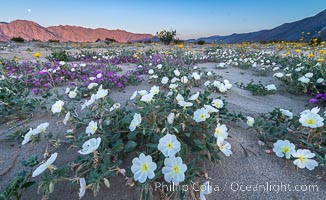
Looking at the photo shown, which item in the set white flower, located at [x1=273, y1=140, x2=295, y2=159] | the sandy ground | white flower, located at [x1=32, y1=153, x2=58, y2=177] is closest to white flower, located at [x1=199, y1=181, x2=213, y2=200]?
the sandy ground

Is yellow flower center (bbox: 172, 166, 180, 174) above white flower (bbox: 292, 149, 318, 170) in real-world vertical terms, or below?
above

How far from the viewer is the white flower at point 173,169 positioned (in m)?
1.09

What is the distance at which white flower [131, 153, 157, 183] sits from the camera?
1.11 meters

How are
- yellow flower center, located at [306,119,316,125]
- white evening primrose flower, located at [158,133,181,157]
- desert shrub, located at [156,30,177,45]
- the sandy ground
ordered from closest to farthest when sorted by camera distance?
white evening primrose flower, located at [158,133,181,157] < the sandy ground < yellow flower center, located at [306,119,316,125] < desert shrub, located at [156,30,177,45]

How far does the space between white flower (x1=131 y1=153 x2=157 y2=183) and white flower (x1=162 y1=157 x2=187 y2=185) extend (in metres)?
0.08

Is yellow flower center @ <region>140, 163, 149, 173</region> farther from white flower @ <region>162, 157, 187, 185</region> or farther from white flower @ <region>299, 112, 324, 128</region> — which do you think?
white flower @ <region>299, 112, 324, 128</region>

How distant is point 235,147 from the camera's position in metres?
1.79

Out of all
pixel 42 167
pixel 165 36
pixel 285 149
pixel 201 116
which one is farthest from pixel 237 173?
pixel 165 36

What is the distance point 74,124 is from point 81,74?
10.3 feet

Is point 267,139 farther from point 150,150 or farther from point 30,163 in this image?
point 30,163

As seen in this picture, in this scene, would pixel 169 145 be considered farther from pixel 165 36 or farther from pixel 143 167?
pixel 165 36

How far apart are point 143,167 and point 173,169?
178mm

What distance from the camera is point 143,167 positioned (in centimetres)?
114

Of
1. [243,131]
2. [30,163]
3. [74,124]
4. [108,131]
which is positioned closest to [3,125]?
[74,124]
